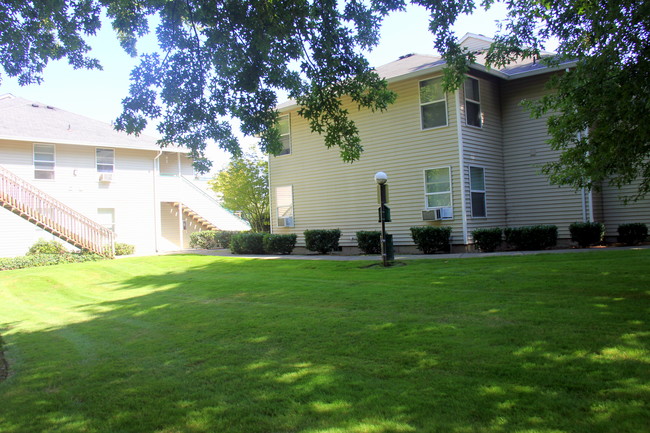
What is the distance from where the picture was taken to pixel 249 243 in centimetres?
1794

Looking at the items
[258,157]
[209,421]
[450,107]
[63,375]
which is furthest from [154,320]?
[258,157]

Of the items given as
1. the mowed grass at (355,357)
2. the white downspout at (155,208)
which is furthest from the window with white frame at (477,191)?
the white downspout at (155,208)

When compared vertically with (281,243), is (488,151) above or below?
above

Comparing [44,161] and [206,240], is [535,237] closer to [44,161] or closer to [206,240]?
[206,240]

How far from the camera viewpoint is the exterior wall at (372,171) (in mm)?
14656

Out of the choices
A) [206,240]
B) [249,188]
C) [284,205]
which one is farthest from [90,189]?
[284,205]

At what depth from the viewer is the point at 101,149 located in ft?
73.0

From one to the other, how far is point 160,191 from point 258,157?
598 centimetres

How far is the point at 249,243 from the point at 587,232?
11.3m

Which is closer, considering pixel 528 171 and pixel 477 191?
pixel 477 191

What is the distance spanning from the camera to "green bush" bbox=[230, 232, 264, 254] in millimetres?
17828

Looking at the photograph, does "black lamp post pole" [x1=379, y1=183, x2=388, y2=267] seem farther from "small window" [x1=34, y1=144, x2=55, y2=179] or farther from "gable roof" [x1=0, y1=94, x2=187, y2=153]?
"small window" [x1=34, y1=144, x2=55, y2=179]

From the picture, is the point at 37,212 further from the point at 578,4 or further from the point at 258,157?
the point at 578,4

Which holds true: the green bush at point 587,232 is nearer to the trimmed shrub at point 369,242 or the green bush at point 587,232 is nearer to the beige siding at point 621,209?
the beige siding at point 621,209
